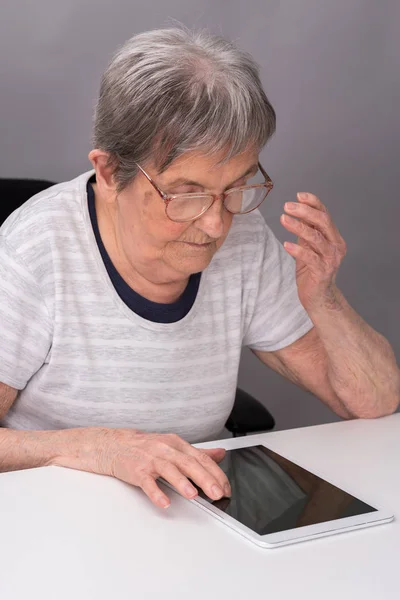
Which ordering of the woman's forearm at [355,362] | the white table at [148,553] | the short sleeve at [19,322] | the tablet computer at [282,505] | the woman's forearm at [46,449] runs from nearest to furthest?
the white table at [148,553] < the tablet computer at [282,505] < the woman's forearm at [46,449] < the short sleeve at [19,322] < the woman's forearm at [355,362]

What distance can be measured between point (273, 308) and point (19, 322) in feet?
1.97

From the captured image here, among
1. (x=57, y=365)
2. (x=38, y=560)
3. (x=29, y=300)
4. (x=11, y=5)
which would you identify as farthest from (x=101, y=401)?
(x=11, y=5)

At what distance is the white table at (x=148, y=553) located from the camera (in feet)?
3.79

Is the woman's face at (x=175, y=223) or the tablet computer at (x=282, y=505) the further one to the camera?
the woman's face at (x=175, y=223)

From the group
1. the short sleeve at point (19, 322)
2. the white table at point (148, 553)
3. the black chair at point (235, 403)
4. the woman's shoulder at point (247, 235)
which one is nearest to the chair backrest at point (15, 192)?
the black chair at point (235, 403)

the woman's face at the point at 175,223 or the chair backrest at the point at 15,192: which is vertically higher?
the woman's face at the point at 175,223

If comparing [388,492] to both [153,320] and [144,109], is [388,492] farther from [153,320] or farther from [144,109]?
[144,109]

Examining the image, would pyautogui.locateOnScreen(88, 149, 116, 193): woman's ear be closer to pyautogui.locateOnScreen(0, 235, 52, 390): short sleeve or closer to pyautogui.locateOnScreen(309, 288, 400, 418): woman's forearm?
pyautogui.locateOnScreen(0, 235, 52, 390): short sleeve

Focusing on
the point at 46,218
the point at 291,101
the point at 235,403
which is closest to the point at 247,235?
the point at 235,403

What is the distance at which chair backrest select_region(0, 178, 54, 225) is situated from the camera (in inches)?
84.0

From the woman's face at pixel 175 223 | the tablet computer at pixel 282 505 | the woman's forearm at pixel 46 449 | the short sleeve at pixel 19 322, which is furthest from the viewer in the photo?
the short sleeve at pixel 19 322

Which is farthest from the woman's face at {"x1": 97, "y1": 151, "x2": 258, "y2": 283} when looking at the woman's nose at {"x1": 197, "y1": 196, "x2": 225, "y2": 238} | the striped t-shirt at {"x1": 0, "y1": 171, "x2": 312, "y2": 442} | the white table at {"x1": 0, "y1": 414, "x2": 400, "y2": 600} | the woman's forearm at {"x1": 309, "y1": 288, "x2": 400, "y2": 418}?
the white table at {"x1": 0, "y1": 414, "x2": 400, "y2": 600}

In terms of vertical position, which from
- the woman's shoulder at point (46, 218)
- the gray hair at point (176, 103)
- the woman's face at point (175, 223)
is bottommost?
the woman's shoulder at point (46, 218)

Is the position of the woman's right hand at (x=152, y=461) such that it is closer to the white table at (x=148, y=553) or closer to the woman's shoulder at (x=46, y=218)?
the white table at (x=148, y=553)
